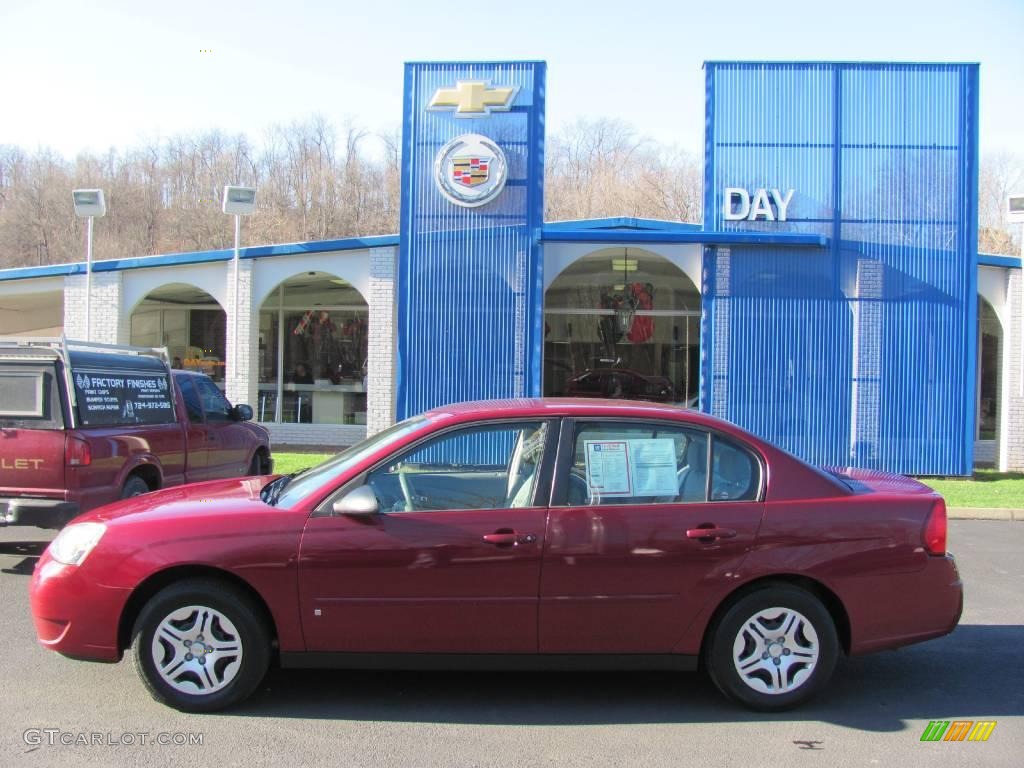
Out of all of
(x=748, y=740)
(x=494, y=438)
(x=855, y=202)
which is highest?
(x=855, y=202)

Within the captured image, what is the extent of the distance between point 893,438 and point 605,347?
6.10m

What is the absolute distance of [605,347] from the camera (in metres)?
18.8

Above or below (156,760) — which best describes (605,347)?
above

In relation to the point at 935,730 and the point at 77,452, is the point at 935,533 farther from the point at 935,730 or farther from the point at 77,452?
the point at 77,452

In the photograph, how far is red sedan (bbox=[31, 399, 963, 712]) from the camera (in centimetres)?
443

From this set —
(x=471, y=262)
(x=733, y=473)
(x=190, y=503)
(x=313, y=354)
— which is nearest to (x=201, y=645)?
(x=190, y=503)

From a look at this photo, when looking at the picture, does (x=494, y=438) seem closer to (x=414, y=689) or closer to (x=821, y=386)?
(x=414, y=689)

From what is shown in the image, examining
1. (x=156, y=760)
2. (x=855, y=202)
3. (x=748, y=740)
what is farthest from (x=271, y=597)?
(x=855, y=202)

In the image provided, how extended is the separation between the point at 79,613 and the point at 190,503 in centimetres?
73

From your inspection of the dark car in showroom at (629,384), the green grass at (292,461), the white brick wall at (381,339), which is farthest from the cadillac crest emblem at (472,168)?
the dark car in showroom at (629,384)

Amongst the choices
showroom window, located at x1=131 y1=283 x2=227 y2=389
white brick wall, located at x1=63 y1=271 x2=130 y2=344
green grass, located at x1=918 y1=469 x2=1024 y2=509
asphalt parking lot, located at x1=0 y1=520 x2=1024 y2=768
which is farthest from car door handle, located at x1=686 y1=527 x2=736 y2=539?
showroom window, located at x1=131 y1=283 x2=227 y2=389

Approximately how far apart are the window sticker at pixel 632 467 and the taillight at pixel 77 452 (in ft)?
15.5

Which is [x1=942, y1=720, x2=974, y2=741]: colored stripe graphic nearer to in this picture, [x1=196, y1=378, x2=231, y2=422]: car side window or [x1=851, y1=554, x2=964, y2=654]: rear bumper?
[x1=851, y1=554, x2=964, y2=654]: rear bumper

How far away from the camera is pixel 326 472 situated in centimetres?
495
